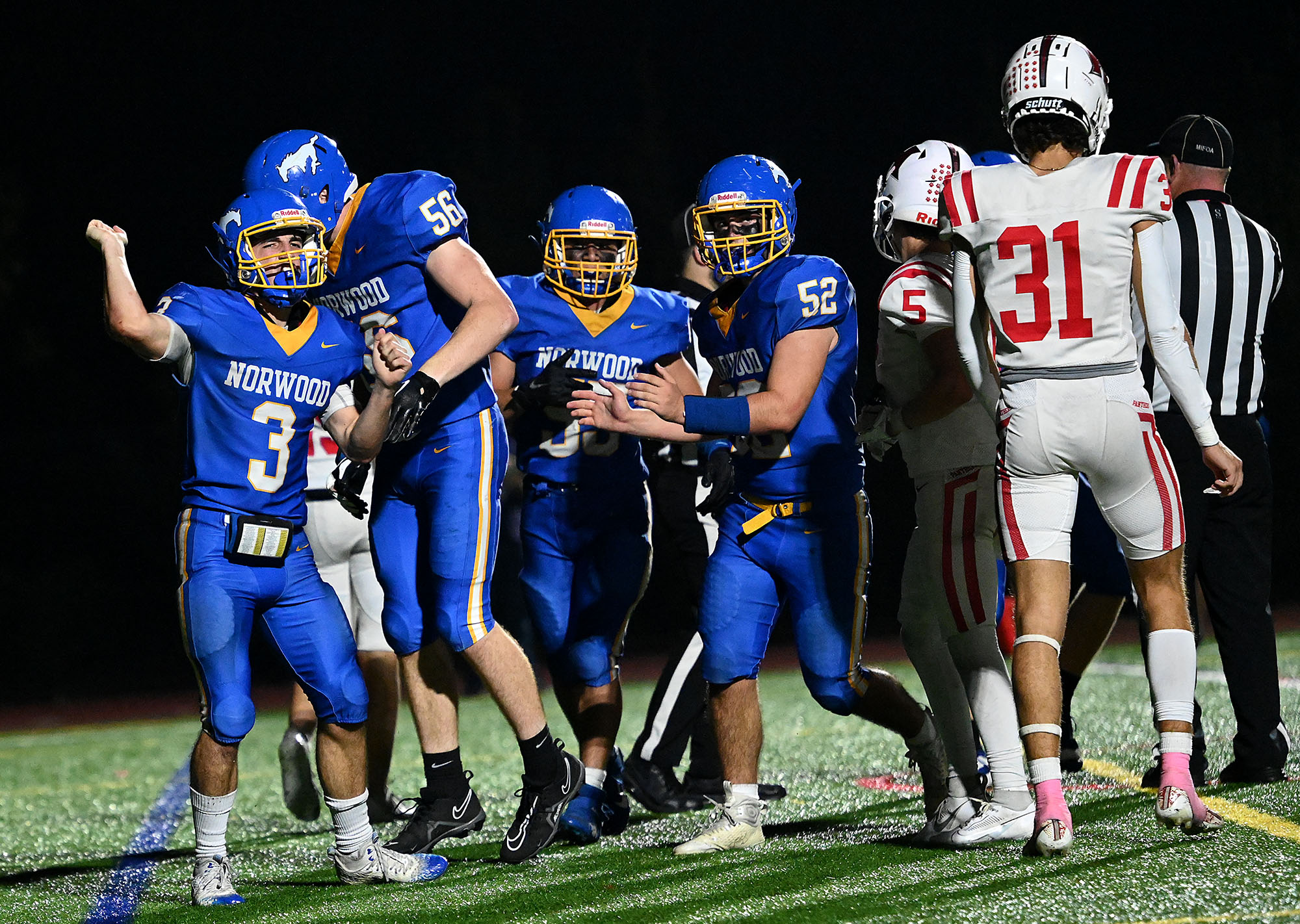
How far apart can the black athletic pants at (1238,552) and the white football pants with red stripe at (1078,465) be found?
0.93 meters

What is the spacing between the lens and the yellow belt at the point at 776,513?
3314 mm

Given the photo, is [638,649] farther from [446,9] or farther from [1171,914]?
[1171,914]

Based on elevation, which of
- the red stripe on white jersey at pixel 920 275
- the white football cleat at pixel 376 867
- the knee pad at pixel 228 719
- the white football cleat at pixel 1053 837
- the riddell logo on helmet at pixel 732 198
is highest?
the riddell logo on helmet at pixel 732 198

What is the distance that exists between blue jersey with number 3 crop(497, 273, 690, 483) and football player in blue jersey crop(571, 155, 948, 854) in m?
0.43

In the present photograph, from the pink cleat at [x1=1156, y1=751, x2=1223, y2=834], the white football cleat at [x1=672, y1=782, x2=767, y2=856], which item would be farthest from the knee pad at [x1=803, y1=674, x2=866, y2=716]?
the pink cleat at [x1=1156, y1=751, x2=1223, y2=834]

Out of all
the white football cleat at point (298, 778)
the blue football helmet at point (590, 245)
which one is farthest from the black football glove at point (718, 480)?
the white football cleat at point (298, 778)

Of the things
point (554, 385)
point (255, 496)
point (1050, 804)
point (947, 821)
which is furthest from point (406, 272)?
point (1050, 804)

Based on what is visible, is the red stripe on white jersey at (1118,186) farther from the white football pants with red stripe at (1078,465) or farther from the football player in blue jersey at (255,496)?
the football player in blue jersey at (255,496)

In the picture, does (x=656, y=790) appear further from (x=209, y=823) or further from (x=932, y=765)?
(x=209, y=823)

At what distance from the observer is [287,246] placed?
3.16 metres

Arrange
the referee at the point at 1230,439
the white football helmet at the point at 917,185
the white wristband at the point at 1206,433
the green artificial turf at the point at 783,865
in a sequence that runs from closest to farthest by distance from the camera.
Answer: the green artificial turf at the point at 783,865 < the white wristband at the point at 1206,433 < the white football helmet at the point at 917,185 < the referee at the point at 1230,439

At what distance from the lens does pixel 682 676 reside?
4324 millimetres

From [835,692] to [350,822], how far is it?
1118 mm

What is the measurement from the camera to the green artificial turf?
2490 millimetres
